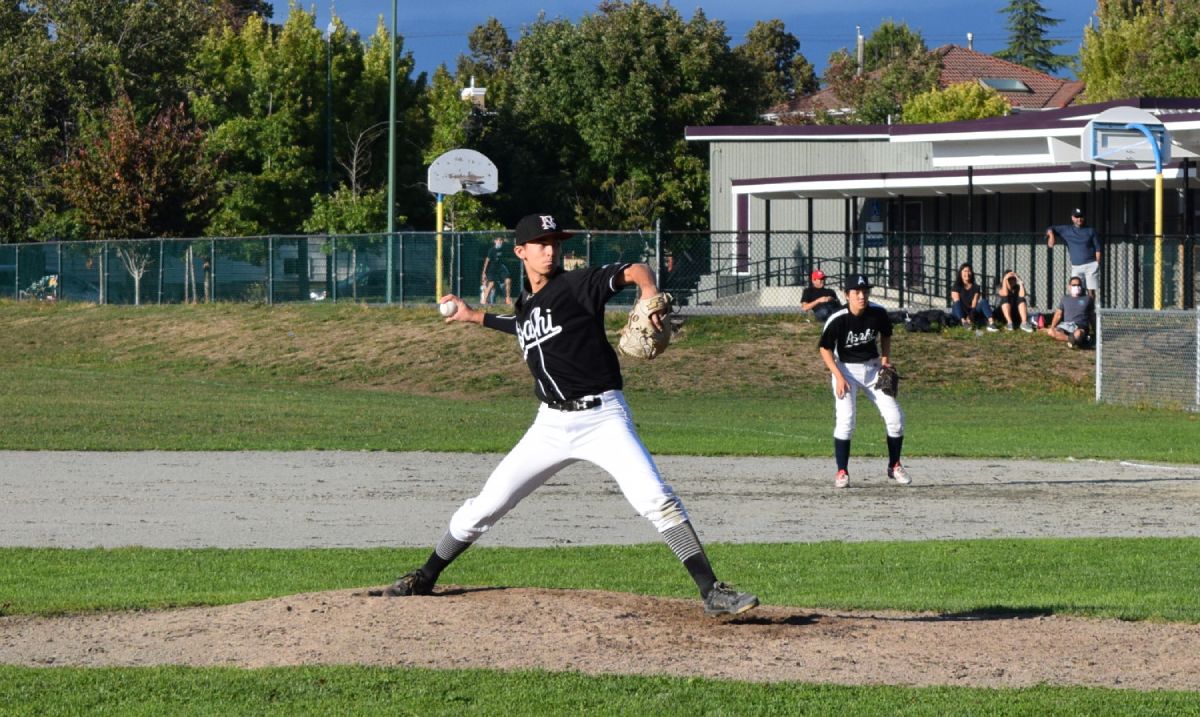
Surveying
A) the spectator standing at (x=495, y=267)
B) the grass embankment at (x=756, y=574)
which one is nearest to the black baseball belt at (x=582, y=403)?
the grass embankment at (x=756, y=574)

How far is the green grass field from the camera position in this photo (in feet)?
21.6

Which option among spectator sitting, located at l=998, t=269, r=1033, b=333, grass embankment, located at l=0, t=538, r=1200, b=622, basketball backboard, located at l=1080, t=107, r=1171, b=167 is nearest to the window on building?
basketball backboard, located at l=1080, t=107, r=1171, b=167

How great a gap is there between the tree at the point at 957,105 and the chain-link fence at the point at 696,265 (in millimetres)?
31242

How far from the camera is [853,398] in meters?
15.0

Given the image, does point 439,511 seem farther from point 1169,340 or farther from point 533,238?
point 1169,340

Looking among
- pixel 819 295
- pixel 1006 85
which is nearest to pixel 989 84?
pixel 1006 85

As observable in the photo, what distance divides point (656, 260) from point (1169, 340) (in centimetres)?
1128

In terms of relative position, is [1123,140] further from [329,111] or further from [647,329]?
[329,111]

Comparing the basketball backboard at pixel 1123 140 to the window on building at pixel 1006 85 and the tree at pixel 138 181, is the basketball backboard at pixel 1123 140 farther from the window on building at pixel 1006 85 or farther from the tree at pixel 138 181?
the window on building at pixel 1006 85

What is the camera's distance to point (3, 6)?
60344mm

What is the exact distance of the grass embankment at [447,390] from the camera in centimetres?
1978

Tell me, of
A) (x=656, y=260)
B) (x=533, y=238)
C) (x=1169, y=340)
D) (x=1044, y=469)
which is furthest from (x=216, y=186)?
(x=533, y=238)

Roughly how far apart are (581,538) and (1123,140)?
21.4 metres

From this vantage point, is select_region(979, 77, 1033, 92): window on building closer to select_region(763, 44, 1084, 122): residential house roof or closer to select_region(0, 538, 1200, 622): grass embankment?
select_region(763, 44, 1084, 122): residential house roof
